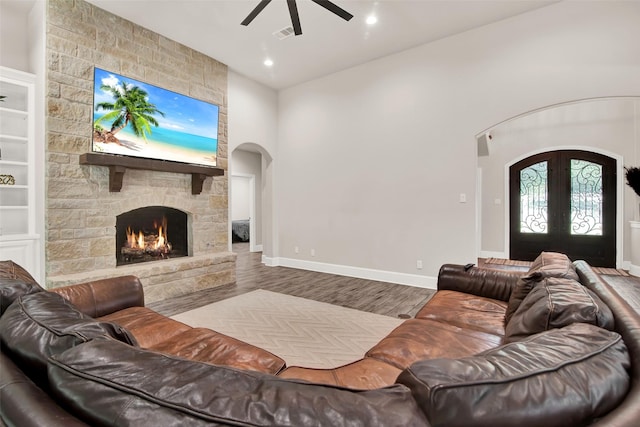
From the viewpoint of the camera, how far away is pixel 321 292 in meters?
4.36

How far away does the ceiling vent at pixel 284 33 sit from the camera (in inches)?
159

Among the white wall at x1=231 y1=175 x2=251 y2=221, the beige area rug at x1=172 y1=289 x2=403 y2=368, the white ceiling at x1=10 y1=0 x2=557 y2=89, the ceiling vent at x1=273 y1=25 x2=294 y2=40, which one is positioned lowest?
the beige area rug at x1=172 y1=289 x2=403 y2=368

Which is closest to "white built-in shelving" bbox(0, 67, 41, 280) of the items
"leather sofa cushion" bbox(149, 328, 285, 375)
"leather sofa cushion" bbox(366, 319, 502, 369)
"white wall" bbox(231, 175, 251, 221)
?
"leather sofa cushion" bbox(149, 328, 285, 375)

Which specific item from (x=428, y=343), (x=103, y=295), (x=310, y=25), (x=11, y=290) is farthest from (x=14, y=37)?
(x=428, y=343)

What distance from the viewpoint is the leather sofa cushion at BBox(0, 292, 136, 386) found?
0.90m

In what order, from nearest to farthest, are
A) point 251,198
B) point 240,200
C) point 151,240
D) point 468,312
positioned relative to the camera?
point 468,312
point 151,240
point 251,198
point 240,200

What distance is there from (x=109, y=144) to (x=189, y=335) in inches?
120

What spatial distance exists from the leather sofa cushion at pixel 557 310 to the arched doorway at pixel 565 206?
603 centimetres

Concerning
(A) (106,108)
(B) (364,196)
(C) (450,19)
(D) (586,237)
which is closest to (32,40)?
(A) (106,108)

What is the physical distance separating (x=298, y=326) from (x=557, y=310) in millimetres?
2357

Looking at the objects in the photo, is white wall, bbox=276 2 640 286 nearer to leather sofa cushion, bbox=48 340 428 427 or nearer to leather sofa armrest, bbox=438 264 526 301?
leather sofa armrest, bbox=438 264 526 301

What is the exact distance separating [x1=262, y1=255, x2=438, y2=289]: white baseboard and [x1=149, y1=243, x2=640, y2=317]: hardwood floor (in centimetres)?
14

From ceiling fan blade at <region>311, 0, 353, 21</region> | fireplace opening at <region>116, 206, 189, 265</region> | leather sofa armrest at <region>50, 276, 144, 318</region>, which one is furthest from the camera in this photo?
fireplace opening at <region>116, 206, 189, 265</region>

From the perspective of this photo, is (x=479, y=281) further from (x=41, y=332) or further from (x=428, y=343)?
(x=41, y=332)
